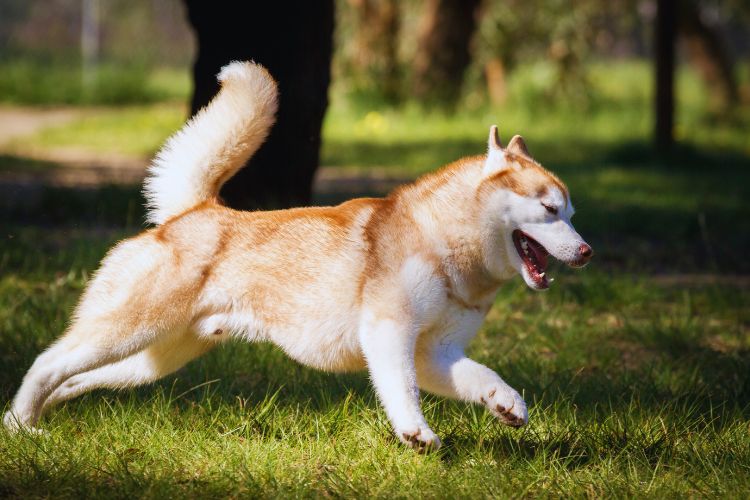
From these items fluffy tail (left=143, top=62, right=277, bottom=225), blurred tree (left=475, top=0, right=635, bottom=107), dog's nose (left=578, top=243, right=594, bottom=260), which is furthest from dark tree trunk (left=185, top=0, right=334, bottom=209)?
blurred tree (left=475, top=0, right=635, bottom=107)

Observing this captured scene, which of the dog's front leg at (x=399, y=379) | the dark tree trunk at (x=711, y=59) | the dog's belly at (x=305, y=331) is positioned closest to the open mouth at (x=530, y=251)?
the dog's front leg at (x=399, y=379)

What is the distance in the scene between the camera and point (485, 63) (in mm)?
14742

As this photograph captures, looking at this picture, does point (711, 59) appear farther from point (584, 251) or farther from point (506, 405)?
point (506, 405)

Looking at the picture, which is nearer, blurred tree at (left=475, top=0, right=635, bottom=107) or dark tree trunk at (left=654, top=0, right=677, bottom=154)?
dark tree trunk at (left=654, top=0, right=677, bottom=154)

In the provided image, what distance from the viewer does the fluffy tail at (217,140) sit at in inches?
136

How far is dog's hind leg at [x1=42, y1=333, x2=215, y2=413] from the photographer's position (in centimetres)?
347

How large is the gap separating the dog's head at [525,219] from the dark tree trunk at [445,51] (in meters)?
10.6

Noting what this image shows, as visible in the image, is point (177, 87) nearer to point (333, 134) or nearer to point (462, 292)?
point (333, 134)

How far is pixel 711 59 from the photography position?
14.7m

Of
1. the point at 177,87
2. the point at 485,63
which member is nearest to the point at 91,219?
the point at 485,63

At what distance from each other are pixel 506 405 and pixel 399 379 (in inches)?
12.4

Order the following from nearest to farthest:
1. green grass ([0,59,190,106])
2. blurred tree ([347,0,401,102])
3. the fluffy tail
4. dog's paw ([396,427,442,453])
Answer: dog's paw ([396,427,442,453]) < the fluffy tail < blurred tree ([347,0,401,102]) < green grass ([0,59,190,106])

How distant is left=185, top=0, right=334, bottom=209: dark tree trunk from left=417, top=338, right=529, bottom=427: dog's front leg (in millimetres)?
2892

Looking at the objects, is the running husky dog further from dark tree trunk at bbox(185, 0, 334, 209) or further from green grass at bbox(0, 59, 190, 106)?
green grass at bbox(0, 59, 190, 106)
